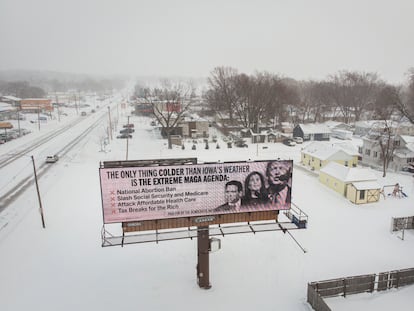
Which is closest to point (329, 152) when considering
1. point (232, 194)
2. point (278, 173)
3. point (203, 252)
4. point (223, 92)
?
point (278, 173)

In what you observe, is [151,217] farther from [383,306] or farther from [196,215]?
[383,306]

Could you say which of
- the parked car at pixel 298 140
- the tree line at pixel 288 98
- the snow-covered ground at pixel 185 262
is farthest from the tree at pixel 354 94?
the snow-covered ground at pixel 185 262

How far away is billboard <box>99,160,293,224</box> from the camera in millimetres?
11688

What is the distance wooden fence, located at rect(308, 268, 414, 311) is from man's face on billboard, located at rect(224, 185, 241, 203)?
4.92 meters

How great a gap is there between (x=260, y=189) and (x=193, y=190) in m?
2.97

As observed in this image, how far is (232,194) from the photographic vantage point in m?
12.5

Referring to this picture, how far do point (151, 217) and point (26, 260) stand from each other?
9429 millimetres

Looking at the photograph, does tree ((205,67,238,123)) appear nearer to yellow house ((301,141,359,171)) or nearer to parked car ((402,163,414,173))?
yellow house ((301,141,359,171))

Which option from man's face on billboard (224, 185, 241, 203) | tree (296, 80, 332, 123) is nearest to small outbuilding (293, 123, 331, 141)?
tree (296, 80, 332, 123)

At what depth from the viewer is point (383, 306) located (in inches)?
482

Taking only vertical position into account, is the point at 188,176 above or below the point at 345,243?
above

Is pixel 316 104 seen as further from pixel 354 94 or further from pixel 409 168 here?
pixel 409 168

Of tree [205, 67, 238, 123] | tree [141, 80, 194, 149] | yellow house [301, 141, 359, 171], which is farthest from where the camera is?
tree [205, 67, 238, 123]

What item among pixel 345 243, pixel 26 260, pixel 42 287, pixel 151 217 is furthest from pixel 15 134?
pixel 345 243
